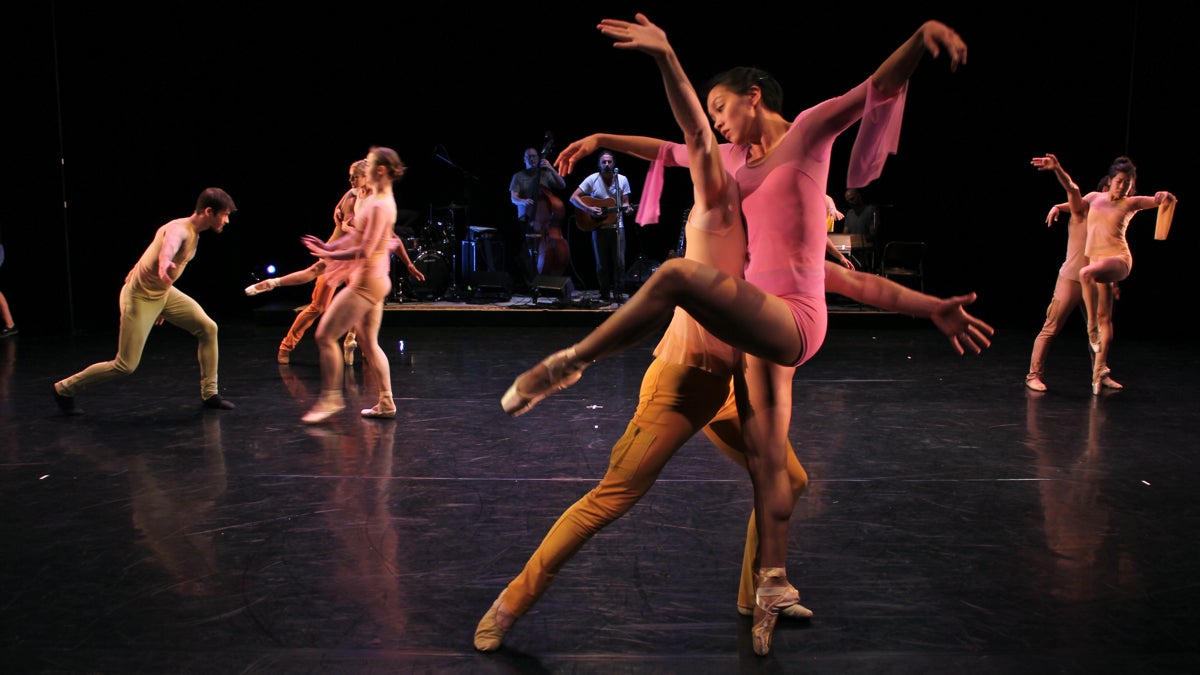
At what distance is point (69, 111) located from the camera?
11.5 meters

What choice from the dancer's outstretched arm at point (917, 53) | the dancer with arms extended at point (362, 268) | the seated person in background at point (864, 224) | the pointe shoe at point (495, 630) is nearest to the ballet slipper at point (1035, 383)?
the seated person in background at point (864, 224)

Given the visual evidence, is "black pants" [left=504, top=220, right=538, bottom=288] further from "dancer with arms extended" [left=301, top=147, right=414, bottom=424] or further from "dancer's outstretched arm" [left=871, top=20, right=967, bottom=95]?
"dancer's outstretched arm" [left=871, top=20, right=967, bottom=95]

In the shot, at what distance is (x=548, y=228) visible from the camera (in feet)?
36.6

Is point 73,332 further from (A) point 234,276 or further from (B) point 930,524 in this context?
(B) point 930,524

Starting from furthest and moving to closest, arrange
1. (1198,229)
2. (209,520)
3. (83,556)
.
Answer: (1198,229) → (209,520) → (83,556)

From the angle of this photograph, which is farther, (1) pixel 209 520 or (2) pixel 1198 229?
(2) pixel 1198 229

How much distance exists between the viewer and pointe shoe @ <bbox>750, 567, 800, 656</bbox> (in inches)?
110

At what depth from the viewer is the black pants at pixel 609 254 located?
10.8 metres

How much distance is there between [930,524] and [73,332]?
8.58 metres

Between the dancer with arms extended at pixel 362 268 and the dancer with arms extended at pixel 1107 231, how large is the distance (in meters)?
4.45

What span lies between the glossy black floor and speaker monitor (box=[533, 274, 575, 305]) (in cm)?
397

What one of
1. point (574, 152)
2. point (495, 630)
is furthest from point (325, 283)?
point (495, 630)

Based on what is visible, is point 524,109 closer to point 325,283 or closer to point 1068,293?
point 325,283

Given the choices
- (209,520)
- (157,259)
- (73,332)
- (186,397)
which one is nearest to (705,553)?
(209,520)
